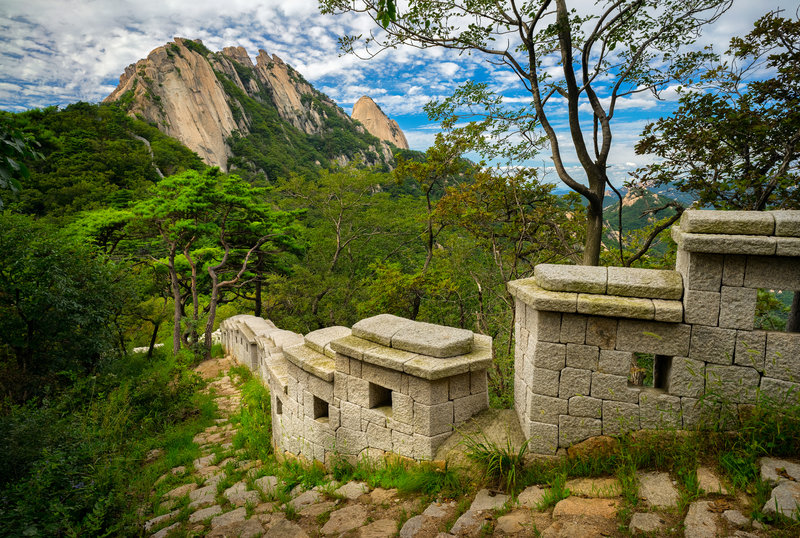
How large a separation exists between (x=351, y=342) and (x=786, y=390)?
11.3 ft

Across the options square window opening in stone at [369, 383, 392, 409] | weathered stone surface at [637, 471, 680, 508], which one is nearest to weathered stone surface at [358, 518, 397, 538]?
square window opening in stone at [369, 383, 392, 409]

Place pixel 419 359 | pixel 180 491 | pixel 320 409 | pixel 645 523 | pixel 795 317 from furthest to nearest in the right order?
pixel 180 491, pixel 320 409, pixel 795 317, pixel 419 359, pixel 645 523

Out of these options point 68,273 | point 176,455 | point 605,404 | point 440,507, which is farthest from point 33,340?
point 605,404

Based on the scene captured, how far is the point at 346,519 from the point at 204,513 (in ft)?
5.94

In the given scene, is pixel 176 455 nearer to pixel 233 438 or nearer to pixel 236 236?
pixel 233 438

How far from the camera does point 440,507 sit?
3014mm

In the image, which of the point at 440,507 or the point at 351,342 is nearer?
the point at 440,507

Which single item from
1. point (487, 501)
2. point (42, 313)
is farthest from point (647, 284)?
point (42, 313)

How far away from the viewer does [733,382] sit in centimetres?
272

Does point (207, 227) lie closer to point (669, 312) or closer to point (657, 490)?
point (669, 312)

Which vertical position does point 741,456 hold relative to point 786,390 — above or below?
below

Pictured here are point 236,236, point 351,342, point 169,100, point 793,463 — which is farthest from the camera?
point 169,100

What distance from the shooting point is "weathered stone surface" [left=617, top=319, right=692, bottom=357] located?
9.16ft

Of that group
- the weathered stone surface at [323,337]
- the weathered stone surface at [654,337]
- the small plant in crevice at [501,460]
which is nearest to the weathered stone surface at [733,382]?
the weathered stone surface at [654,337]
